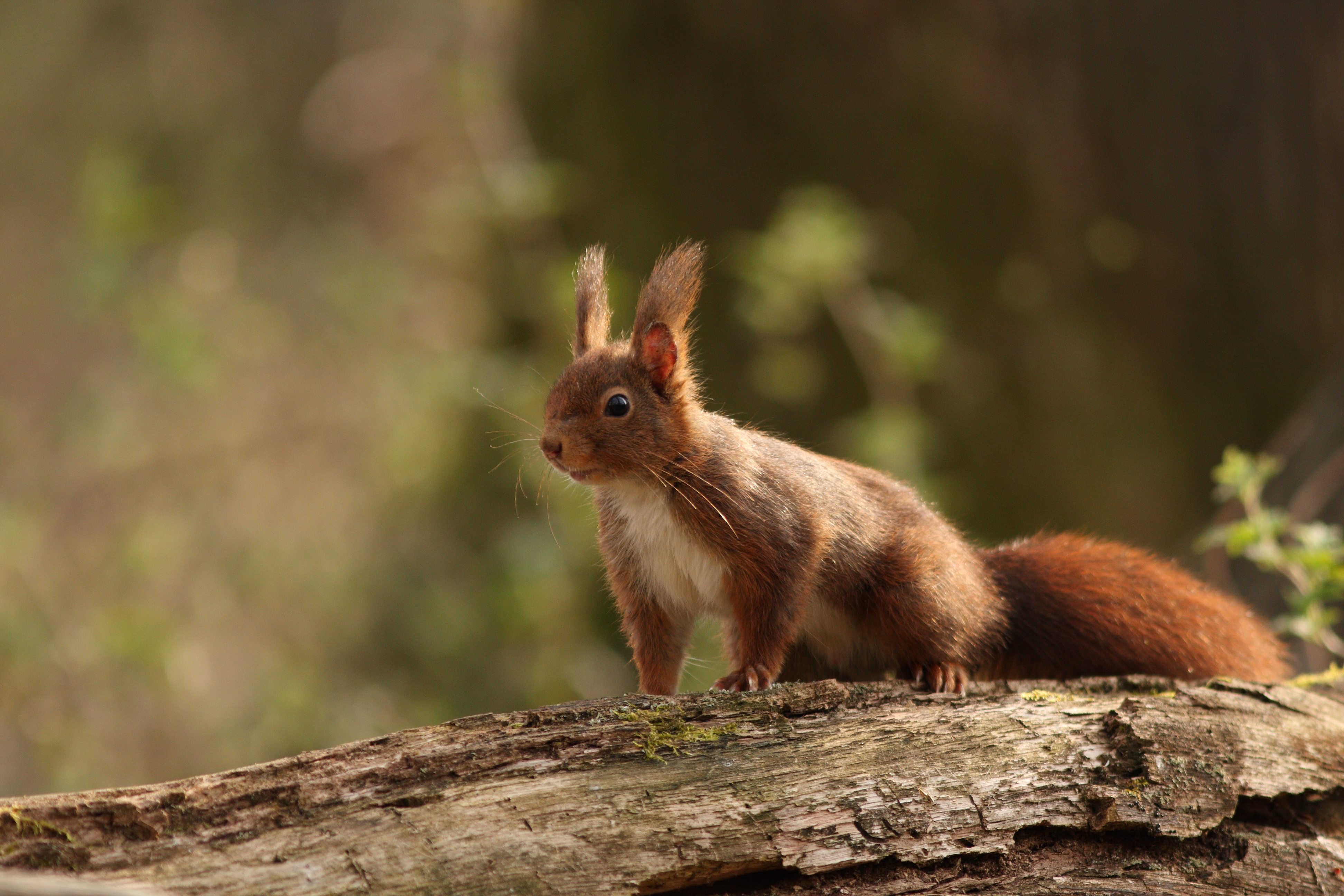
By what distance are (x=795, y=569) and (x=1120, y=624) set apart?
3.17 feet

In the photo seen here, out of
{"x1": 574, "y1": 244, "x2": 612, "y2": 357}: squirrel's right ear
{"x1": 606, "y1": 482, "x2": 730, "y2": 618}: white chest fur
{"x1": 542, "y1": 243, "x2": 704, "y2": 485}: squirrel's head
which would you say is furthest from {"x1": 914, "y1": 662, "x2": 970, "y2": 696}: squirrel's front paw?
{"x1": 574, "y1": 244, "x2": 612, "y2": 357}: squirrel's right ear

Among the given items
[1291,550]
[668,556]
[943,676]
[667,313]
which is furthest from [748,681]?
[1291,550]

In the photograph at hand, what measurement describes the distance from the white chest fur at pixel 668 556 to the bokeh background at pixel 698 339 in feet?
2.54

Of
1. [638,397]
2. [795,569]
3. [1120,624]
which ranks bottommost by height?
[1120,624]

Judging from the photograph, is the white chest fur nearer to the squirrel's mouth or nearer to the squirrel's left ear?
the squirrel's mouth

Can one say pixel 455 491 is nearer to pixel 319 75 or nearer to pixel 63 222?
pixel 63 222

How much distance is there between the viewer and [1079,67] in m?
4.98

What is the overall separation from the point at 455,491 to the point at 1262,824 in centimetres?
523

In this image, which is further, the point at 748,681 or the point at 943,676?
the point at 943,676

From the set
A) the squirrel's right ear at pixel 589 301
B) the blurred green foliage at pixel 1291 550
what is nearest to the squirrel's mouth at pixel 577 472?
the squirrel's right ear at pixel 589 301

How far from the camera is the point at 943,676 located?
2.77 meters

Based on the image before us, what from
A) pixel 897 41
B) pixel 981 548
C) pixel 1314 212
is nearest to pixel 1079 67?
pixel 897 41

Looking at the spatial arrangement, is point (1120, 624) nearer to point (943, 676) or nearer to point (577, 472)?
point (943, 676)

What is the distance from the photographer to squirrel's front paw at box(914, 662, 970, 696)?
108 inches
